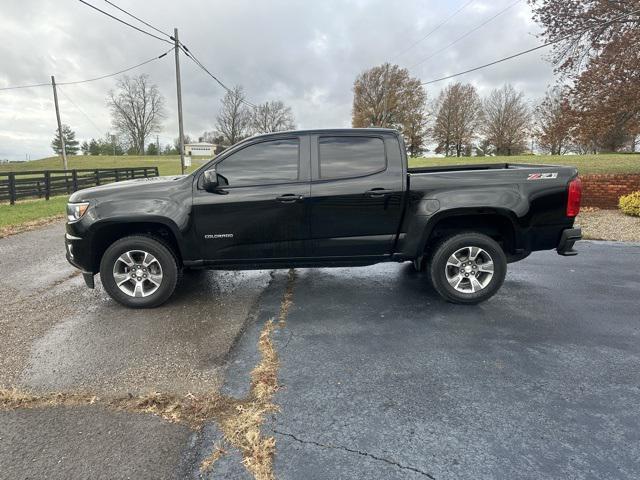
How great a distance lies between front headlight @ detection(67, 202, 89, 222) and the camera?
4.06 m

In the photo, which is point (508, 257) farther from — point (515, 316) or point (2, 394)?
point (2, 394)

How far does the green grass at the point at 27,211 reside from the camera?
32.6ft

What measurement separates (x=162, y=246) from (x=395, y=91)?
5610 cm

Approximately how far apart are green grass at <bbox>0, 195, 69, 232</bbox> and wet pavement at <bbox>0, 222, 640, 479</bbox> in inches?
237

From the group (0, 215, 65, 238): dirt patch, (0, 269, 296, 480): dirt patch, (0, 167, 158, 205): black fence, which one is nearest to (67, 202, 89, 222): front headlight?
(0, 269, 296, 480): dirt patch

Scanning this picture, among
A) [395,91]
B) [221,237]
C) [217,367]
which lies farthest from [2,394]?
[395,91]

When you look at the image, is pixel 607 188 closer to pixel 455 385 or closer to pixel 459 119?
pixel 455 385

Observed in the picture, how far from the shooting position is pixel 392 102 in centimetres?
5409

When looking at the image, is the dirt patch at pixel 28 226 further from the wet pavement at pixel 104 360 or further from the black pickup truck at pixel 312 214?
the black pickup truck at pixel 312 214

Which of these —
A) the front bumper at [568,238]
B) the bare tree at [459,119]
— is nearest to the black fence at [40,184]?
the front bumper at [568,238]

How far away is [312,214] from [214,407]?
86.0 inches

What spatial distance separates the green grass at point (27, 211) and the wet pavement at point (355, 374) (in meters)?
6.03

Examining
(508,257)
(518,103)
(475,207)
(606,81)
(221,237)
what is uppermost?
(518,103)

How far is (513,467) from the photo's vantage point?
206cm
